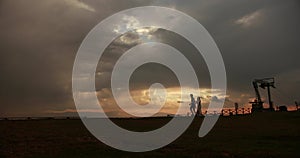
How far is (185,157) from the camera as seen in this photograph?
21562 mm

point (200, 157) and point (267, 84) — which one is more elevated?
point (267, 84)

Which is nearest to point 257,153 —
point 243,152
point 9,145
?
point 243,152

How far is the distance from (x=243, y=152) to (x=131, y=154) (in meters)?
8.02

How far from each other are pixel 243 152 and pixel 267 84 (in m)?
83.1

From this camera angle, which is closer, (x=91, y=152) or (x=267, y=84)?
(x=91, y=152)

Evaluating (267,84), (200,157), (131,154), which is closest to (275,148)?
(200,157)

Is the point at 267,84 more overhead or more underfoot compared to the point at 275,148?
more overhead

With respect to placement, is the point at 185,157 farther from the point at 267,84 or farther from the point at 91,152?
the point at 267,84

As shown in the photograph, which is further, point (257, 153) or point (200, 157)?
point (257, 153)

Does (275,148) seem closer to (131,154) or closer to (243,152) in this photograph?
(243,152)

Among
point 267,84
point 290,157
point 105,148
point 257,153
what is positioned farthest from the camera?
point 267,84

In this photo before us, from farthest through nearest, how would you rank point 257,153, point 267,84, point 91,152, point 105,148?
point 267,84, point 105,148, point 91,152, point 257,153

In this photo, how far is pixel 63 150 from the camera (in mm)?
24922

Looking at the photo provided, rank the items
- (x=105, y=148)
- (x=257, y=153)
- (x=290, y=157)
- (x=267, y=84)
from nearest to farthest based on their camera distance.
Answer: (x=290, y=157) < (x=257, y=153) < (x=105, y=148) < (x=267, y=84)
